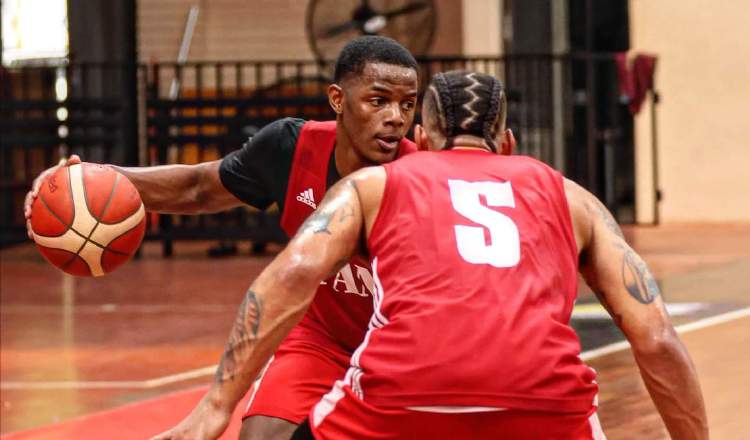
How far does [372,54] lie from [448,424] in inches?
66.0

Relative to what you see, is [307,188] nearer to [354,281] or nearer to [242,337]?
[354,281]

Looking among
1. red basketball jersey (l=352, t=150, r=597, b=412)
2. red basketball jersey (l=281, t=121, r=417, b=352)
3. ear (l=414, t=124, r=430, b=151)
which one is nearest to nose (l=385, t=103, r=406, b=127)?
red basketball jersey (l=281, t=121, r=417, b=352)

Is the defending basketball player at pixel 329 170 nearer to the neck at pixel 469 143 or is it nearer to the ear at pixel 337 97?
the ear at pixel 337 97

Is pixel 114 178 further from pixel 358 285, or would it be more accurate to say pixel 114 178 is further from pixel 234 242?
pixel 234 242

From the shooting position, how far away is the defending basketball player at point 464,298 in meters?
3.34

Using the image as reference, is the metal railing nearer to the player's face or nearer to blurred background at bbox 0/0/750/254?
blurred background at bbox 0/0/750/254

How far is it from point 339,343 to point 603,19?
13017mm

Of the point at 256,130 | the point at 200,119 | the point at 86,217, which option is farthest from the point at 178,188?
the point at 200,119

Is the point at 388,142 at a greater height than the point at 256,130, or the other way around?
the point at 388,142

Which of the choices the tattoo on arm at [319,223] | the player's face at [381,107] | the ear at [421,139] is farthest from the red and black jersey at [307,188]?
the tattoo on arm at [319,223]

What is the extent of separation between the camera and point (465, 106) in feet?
11.9

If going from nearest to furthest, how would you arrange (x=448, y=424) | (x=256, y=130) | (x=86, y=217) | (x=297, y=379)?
(x=448, y=424) → (x=297, y=379) → (x=86, y=217) → (x=256, y=130)

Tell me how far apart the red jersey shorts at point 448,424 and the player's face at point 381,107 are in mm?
1379

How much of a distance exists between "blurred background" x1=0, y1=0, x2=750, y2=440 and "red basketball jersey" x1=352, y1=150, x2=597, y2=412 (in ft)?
9.98
